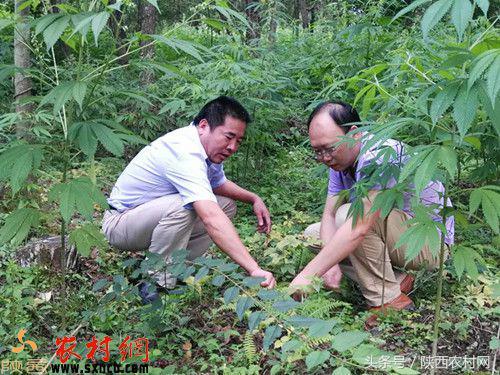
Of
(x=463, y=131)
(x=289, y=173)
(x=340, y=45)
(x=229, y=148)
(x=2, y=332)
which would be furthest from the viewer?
(x=289, y=173)

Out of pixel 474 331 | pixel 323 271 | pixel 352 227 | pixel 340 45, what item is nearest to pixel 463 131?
pixel 352 227

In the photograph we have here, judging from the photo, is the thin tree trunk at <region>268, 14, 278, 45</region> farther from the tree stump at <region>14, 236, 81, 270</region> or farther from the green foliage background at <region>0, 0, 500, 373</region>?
the tree stump at <region>14, 236, 81, 270</region>

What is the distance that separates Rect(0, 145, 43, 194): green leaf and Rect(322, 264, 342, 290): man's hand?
193cm

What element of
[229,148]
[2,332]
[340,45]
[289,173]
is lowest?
[289,173]

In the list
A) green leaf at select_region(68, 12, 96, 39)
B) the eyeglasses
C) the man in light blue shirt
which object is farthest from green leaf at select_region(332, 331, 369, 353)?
the eyeglasses

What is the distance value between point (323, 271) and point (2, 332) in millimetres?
1689

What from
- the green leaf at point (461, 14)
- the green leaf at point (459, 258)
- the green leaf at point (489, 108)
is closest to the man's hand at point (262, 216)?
the green leaf at point (459, 258)

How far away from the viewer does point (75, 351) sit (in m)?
2.39

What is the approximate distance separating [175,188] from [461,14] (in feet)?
7.45

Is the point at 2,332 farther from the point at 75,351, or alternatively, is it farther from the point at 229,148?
the point at 229,148

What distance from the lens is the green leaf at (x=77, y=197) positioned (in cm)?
214

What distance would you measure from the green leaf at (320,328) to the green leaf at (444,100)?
2.47 ft

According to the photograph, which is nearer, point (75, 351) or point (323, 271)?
point (75, 351)

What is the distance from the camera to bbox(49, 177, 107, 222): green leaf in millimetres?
2141
